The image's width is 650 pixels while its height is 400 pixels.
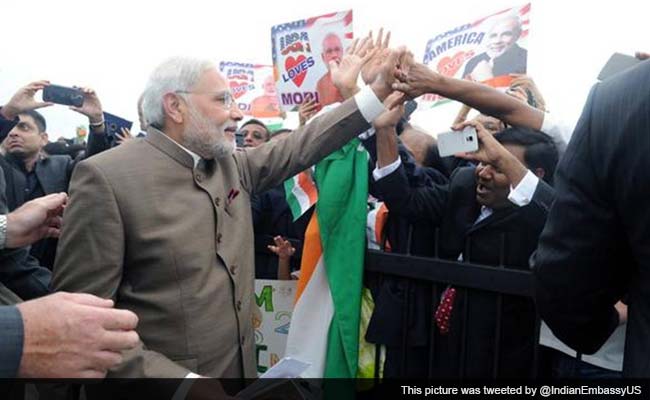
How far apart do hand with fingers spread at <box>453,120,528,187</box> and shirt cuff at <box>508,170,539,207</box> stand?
0.9 inches

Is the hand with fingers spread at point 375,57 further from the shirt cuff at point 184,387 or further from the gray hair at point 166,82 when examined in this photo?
the shirt cuff at point 184,387

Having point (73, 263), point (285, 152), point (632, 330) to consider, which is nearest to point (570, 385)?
point (632, 330)

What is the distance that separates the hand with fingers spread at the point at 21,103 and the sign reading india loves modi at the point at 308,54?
6.52 ft

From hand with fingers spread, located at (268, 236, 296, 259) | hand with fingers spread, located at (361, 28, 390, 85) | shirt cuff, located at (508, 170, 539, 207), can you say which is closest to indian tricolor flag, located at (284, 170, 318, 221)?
hand with fingers spread, located at (268, 236, 296, 259)

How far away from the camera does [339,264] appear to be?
8.73ft

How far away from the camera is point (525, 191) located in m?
2.20

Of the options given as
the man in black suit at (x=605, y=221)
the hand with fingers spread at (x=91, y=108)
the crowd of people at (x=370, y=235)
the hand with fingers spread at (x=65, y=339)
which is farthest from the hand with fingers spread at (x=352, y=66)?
the hand with fingers spread at (x=91, y=108)

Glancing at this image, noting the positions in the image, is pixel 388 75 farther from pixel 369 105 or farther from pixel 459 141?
pixel 459 141

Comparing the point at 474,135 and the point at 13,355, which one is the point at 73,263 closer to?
the point at 13,355

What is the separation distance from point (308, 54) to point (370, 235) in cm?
100

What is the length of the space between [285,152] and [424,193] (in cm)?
65

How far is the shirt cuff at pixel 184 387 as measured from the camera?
1689mm

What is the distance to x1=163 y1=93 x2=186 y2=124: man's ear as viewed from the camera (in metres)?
2.24

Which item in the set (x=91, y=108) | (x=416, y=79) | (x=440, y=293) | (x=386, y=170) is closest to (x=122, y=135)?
(x=91, y=108)
